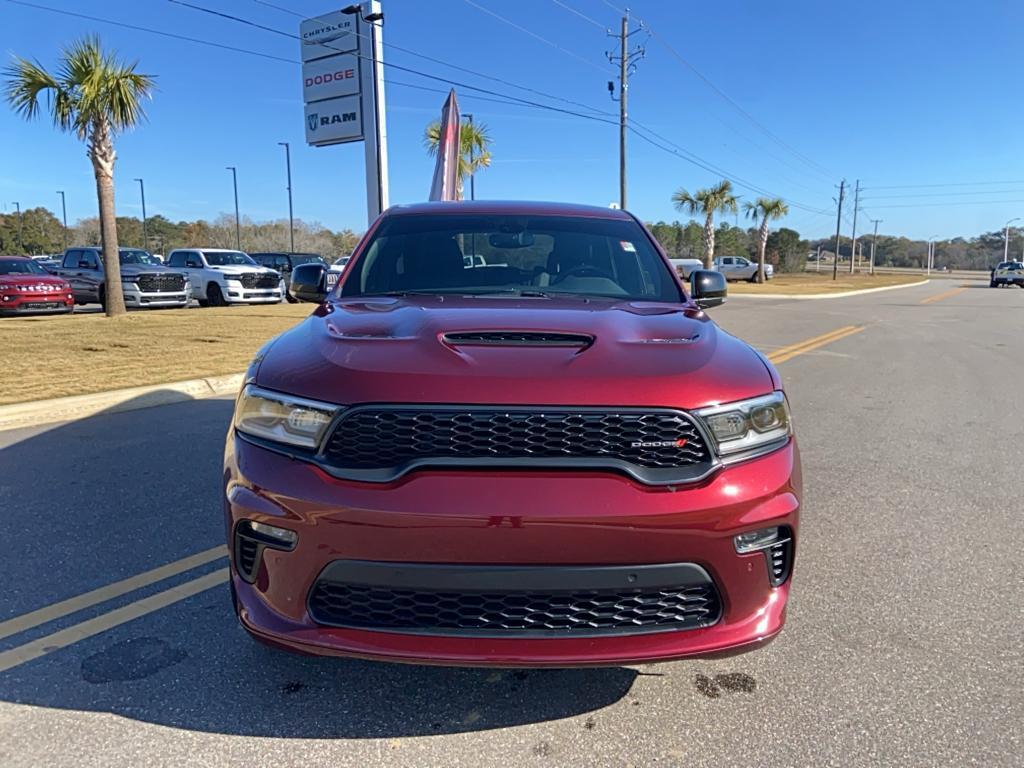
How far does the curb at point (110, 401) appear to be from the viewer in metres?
6.42

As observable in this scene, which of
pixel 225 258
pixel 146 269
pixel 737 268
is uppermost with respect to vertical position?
pixel 225 258

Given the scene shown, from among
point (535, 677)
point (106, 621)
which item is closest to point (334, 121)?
point (106, 621)

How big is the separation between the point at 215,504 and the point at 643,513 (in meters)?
3.17

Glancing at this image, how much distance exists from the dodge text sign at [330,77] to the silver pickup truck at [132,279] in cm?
648

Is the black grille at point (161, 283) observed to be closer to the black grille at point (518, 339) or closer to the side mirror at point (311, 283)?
the side mirror at point (311, 283)

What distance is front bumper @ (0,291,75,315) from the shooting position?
59.3 feet

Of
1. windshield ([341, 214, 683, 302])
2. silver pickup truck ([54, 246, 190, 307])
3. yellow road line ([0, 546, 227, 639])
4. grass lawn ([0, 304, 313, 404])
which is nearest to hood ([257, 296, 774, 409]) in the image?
windshield ([341, 214, 683, 302])

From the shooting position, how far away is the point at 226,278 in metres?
21.4

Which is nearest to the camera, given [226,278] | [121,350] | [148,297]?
[121,350]

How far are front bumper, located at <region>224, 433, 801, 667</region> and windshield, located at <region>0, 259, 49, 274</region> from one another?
21.3 meters

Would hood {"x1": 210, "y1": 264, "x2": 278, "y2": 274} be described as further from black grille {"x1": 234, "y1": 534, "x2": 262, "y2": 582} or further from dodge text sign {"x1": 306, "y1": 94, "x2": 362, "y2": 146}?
black grille {"x1": 234, "y1": 534, "x2": 262, "y2": 582}

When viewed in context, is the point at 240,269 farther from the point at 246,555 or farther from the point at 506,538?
the point at 506,538

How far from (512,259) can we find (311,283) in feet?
3.64

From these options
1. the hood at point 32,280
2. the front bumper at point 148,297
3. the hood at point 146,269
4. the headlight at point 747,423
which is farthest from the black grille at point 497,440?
the hood at point 146,269
